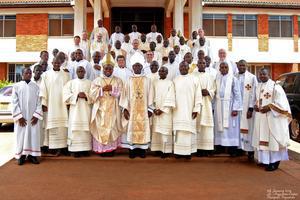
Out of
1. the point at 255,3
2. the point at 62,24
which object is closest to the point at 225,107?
the point at 255,3

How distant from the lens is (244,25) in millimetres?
23578

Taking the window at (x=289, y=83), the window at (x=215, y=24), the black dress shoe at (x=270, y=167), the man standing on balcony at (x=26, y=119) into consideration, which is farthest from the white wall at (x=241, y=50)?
the black dress shoe at (x=270, y=167)

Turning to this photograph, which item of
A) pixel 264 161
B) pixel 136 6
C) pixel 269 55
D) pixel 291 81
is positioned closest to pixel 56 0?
pixel 136 6

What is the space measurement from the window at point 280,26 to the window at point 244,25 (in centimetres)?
116

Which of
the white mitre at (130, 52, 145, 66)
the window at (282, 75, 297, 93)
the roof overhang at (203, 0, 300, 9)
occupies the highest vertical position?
the roof overhang at (203, 0, 300, 9)

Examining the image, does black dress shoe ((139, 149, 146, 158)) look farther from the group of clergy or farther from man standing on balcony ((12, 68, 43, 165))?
man standing on balcony ((12, 68, 43, 165))

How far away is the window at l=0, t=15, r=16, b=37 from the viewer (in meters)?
23.3

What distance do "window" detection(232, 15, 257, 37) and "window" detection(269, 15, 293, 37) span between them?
1.16m

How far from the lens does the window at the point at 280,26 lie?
939 inches

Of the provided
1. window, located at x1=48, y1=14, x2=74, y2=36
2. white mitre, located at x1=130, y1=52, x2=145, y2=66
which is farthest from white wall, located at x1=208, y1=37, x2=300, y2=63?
white mitre, located at x1=130, y1=52, x2=145, y2=66

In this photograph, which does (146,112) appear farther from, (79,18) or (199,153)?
(79,18)

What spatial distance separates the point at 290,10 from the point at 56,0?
14751 millimetres

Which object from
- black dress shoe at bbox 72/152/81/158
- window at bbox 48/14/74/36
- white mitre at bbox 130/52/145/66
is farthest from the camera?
window at bbox 48/14/74/36

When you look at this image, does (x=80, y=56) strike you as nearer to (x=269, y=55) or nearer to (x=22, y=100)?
(x=22, y=100)
